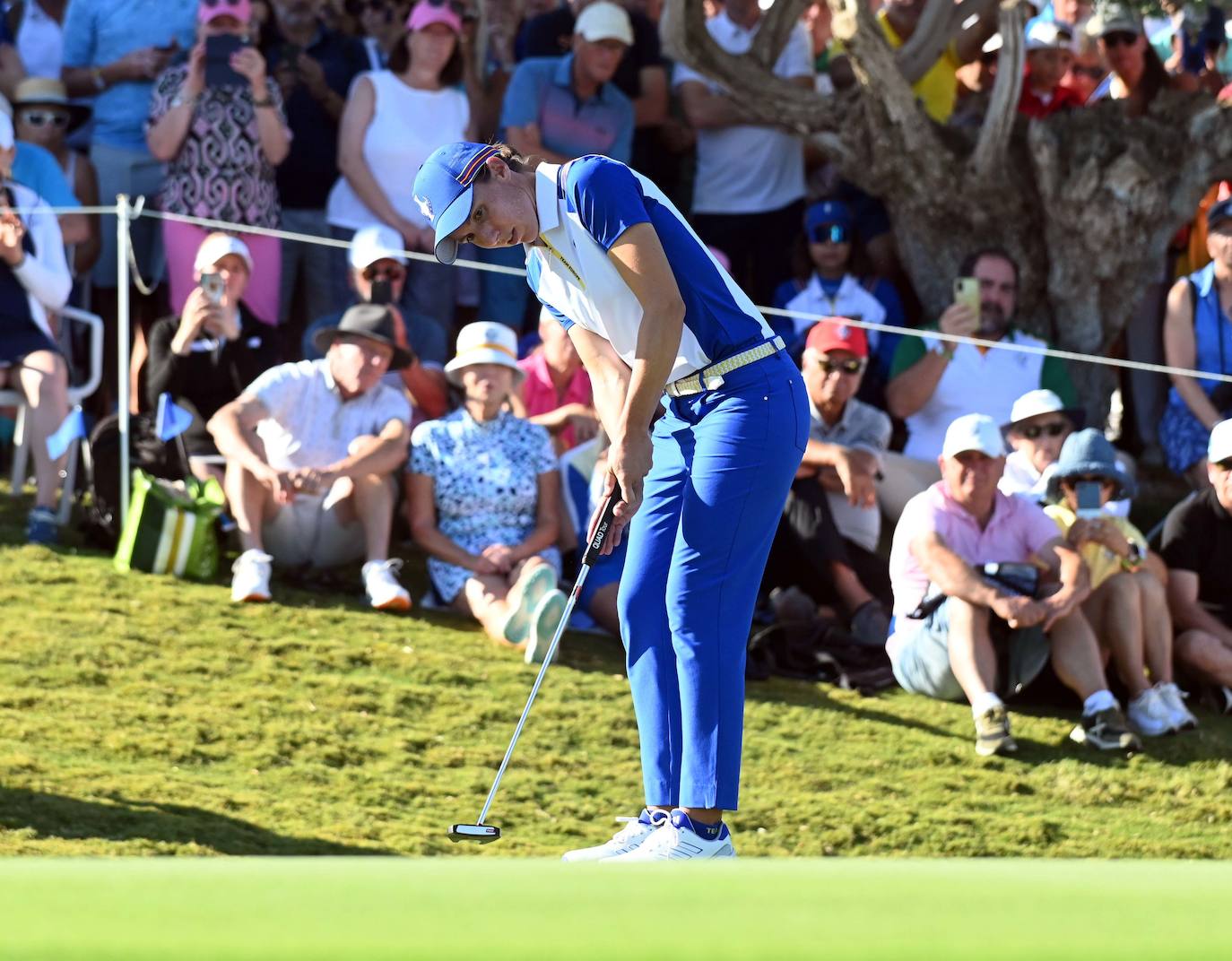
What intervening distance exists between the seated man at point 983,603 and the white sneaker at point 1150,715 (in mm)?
103

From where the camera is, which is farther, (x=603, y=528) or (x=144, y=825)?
(x=144, y=825)

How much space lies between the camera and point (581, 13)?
9.65m

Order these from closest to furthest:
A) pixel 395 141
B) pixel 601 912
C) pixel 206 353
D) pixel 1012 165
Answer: pixel 601 912, pixel 206 353, pixel 395 141, pixel 1012 165

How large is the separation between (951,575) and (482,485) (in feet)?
6.59

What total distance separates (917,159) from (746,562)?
5820 millimetres

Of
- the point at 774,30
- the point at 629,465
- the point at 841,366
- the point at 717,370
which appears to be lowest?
the point at 629,465

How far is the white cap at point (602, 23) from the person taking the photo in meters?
9.46

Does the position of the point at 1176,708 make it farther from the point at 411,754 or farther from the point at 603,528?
the point at 603,528

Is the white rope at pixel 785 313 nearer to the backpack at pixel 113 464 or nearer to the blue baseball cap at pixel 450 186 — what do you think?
the backpack at pixel 113 464

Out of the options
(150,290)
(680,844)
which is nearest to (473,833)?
(680,844)

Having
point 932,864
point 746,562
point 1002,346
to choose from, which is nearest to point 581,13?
point 1002,346

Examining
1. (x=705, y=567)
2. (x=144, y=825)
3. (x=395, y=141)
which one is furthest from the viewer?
(x=395, y=141)

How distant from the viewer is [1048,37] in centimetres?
1027

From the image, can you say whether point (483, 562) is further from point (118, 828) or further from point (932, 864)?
point (932, 864)
